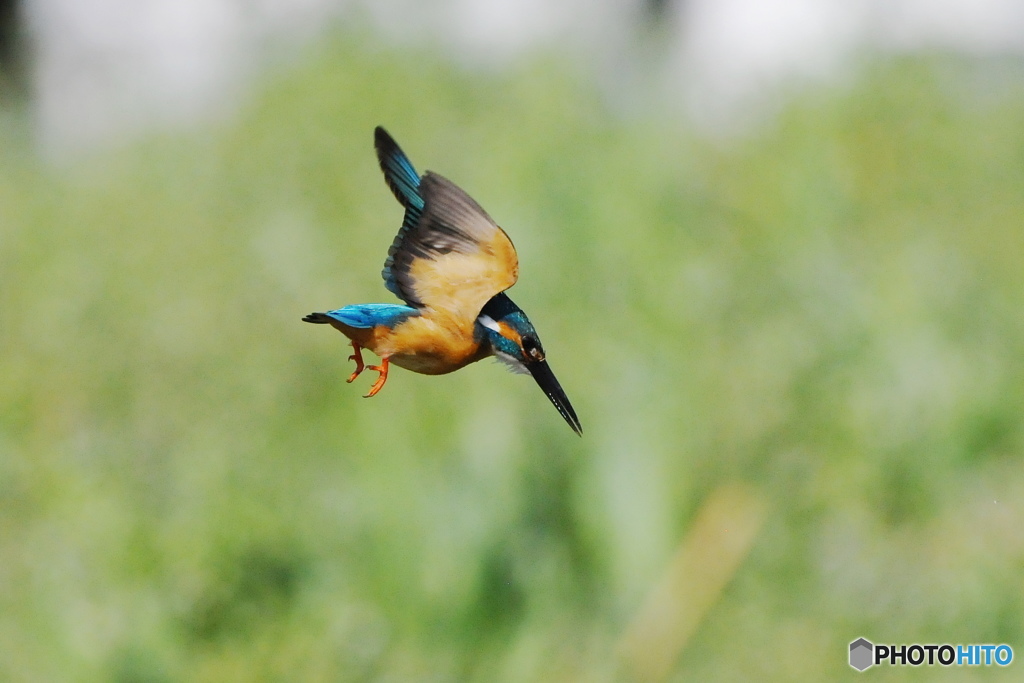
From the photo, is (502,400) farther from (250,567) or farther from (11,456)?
(11,456)

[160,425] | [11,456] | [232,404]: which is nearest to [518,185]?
[232,404]

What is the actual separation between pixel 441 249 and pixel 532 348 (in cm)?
7

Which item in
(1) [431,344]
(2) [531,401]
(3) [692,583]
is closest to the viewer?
(1) [431,344]

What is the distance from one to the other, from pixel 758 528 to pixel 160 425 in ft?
5.77

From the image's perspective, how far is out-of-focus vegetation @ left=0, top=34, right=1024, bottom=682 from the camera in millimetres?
3020

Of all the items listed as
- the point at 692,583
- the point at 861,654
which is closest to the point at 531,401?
the point at 692,583

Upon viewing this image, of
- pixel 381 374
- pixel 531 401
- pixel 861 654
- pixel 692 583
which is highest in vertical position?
pixel 531 401

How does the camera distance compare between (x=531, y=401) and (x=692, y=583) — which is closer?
(x=531, y=401)

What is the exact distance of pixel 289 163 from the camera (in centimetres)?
389

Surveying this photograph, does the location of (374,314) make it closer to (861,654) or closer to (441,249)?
(441,249)

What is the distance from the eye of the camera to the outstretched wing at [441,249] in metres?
0.54

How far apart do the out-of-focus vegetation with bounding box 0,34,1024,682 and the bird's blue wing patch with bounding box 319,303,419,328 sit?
1976 mm

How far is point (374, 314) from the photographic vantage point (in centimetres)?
60

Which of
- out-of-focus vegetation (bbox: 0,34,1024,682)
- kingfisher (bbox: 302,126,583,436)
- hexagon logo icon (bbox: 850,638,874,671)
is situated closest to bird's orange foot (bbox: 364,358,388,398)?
kingfisher (bbox: 302,126,583,436)
